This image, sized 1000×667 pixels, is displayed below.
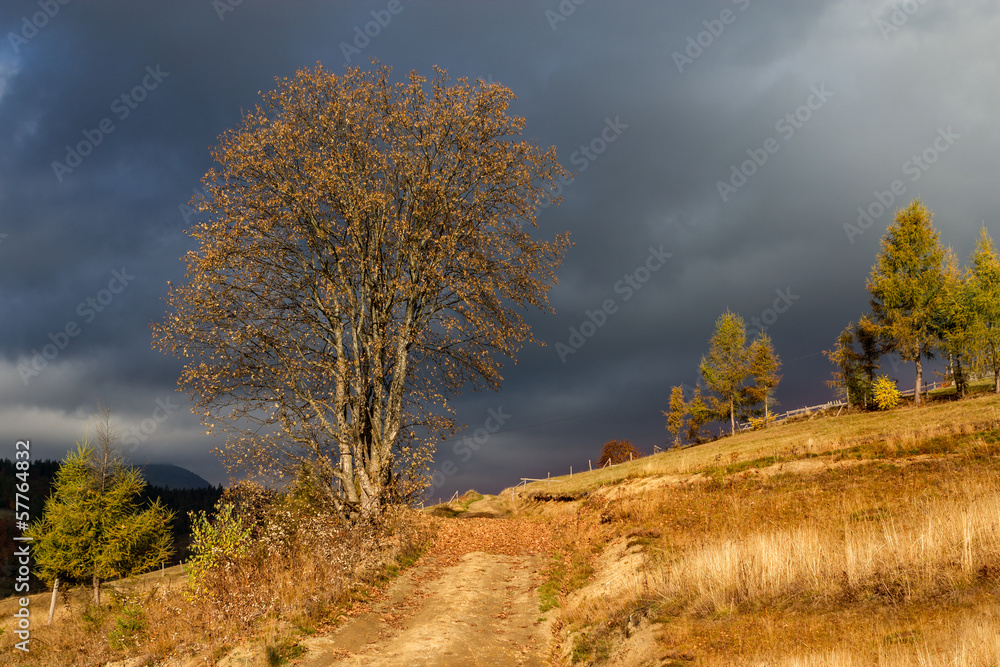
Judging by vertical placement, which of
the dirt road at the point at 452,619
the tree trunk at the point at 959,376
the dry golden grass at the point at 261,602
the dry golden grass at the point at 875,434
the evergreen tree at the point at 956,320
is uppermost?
the evergreen tree at the point at 956,320

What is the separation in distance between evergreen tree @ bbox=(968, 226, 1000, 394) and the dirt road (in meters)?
45.7

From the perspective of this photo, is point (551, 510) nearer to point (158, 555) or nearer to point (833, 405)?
point (158, 555)

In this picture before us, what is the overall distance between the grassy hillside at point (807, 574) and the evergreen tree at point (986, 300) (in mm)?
30894

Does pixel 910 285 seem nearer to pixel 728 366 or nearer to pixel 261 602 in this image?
pixel 728 366

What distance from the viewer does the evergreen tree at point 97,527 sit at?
30219 mm

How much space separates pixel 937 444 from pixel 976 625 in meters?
19.8

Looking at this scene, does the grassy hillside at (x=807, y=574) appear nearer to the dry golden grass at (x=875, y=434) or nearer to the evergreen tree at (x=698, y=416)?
the dry golden grass at (x=875, y=434)

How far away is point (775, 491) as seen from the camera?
19203 millimetres

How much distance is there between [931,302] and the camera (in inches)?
1817

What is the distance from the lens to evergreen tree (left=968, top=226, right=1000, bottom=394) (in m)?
43.2

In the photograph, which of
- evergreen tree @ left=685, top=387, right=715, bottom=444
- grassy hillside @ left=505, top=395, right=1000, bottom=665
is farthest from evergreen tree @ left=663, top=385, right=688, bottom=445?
grassy hillside @ left=505, top=395, right=1000, bottom=665

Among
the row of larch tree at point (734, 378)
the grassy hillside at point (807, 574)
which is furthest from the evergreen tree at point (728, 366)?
the grassy hillside at point (807, 574)

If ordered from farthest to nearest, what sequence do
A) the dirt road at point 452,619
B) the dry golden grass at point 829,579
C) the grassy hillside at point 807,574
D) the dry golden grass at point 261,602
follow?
the dry golden grass at point 261,602 < the dirt road at point 452,619 < the grassy hillside at point 807,574 < the dry golden grass at point 829,579

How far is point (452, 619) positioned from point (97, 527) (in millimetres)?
29613
